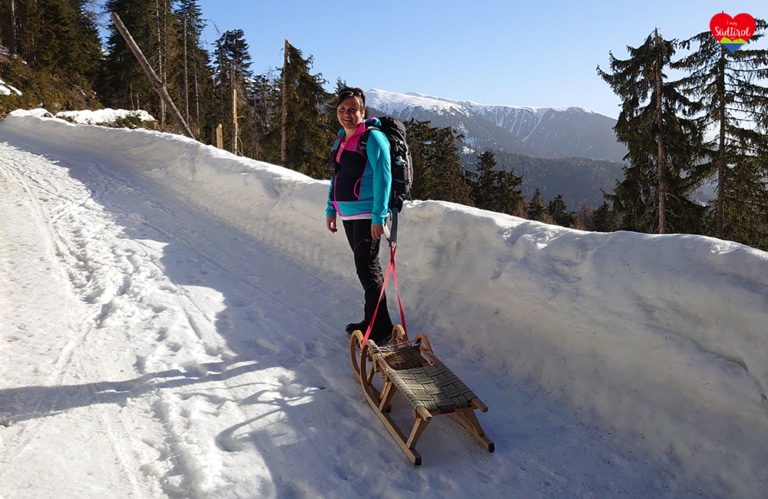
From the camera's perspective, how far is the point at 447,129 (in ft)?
137

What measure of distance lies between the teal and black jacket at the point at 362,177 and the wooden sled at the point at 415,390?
1.09 metres

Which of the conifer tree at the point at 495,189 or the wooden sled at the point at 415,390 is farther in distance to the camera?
the conifer tree at the point at 495,189

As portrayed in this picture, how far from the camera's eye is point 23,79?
1078 inches

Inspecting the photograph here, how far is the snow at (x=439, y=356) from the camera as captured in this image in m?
A: 2.73

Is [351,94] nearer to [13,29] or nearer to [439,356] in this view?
[439,356]

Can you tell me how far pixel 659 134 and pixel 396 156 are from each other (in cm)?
1799

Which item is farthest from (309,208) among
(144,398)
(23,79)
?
(23,79)

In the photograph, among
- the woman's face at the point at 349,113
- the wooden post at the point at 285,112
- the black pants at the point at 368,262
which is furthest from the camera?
the wooden post at the point at 285,112

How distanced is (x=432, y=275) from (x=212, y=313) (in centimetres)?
248

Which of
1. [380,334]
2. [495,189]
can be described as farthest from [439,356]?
[495,189]

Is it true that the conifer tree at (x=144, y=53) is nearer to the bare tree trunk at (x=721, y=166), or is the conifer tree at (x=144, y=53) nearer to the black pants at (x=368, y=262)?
the black pants at (x=368, y=262)

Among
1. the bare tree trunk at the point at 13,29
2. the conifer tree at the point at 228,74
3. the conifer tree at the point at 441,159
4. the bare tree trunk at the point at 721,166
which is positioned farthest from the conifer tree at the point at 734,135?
the bare tree trunk at the point at 13,29

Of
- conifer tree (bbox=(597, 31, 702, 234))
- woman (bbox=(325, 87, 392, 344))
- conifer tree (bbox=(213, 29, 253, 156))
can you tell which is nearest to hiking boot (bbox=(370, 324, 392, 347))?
woman (bbox=(325, 87, 392, 344))

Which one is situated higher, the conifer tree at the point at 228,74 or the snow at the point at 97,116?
the conifer tree at the point at 228,74
